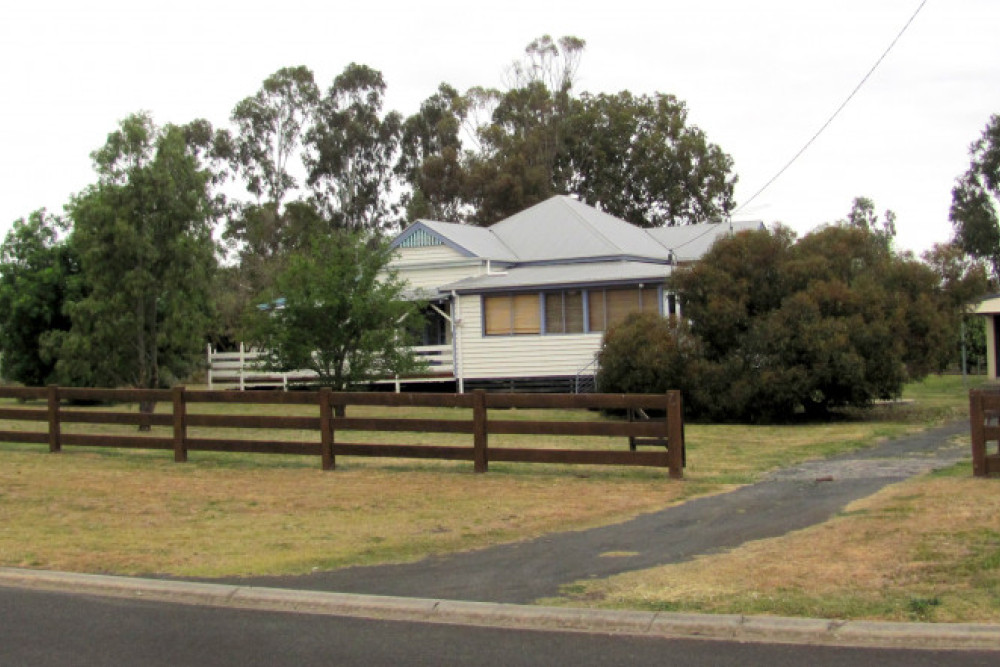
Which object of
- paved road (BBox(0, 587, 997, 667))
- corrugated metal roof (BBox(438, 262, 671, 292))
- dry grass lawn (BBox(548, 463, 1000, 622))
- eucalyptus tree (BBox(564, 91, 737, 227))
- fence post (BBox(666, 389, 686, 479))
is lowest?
paved road (BBox(0, 587, 997, 667))

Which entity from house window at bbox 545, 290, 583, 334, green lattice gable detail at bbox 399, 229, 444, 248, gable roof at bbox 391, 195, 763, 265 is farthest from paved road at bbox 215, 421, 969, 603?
green lattice gable detail at bbox 399, 229, 444, 248

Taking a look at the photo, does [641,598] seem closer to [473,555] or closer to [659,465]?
[473,555]

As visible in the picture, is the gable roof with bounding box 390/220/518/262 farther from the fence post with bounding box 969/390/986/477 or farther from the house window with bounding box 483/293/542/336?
the fence post with bounding box 969/390/986/477

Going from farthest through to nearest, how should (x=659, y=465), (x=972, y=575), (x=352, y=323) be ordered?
(x=352, y=323) → (x=659, y=465) → (x=972, y=575)

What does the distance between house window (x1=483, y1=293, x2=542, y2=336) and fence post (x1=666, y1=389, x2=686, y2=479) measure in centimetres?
1766

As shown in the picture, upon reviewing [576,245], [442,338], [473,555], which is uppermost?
[576,245]

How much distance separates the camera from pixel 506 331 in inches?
1218

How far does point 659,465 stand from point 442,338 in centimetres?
2303

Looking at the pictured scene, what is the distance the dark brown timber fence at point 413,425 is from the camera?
1290 cm

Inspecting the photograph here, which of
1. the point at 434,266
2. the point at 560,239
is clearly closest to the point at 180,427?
the point at 434,266

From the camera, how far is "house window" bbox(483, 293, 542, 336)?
30.6 metres

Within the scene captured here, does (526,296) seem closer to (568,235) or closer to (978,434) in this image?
(568,235)

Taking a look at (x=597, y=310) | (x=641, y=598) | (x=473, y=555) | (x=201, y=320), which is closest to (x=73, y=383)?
(x=201, y=320)

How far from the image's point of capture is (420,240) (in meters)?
35.8
